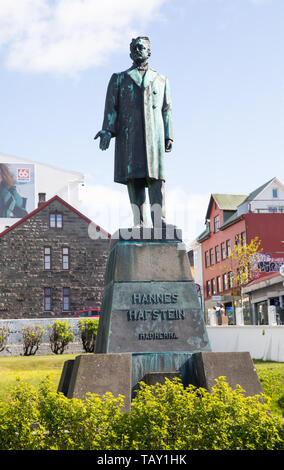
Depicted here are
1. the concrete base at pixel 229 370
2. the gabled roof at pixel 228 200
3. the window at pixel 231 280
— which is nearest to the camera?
the concrete base at pixel 229 370

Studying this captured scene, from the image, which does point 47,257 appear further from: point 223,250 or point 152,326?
point 152,326

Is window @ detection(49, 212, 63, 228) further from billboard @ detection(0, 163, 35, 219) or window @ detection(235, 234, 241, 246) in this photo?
billboard @ detection(0, 163, 35, 219)

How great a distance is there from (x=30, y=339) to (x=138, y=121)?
18677 mm

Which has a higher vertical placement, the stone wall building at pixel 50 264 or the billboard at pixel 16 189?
the billboard at pixel 16 189

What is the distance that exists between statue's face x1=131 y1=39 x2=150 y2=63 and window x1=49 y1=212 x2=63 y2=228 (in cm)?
3175

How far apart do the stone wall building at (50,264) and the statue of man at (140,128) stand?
100ft

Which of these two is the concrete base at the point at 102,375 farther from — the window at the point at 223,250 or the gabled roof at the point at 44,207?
the window at the point at 223,250

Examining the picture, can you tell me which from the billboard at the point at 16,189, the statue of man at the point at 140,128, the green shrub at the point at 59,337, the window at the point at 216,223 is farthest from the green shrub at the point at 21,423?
the billboard at the point at 16,189

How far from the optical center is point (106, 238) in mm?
40812

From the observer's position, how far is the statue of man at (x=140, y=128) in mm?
8594

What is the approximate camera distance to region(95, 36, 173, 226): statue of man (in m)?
8.59

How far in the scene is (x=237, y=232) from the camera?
47594 millimetres

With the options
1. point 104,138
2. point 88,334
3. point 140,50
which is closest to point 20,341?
point 88,334

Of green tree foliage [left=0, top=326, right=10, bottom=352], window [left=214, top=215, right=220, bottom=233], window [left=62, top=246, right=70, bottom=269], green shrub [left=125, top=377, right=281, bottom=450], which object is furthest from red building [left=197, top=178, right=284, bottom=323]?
green shrub [left=125, top=377, right=281, bottom=450]
